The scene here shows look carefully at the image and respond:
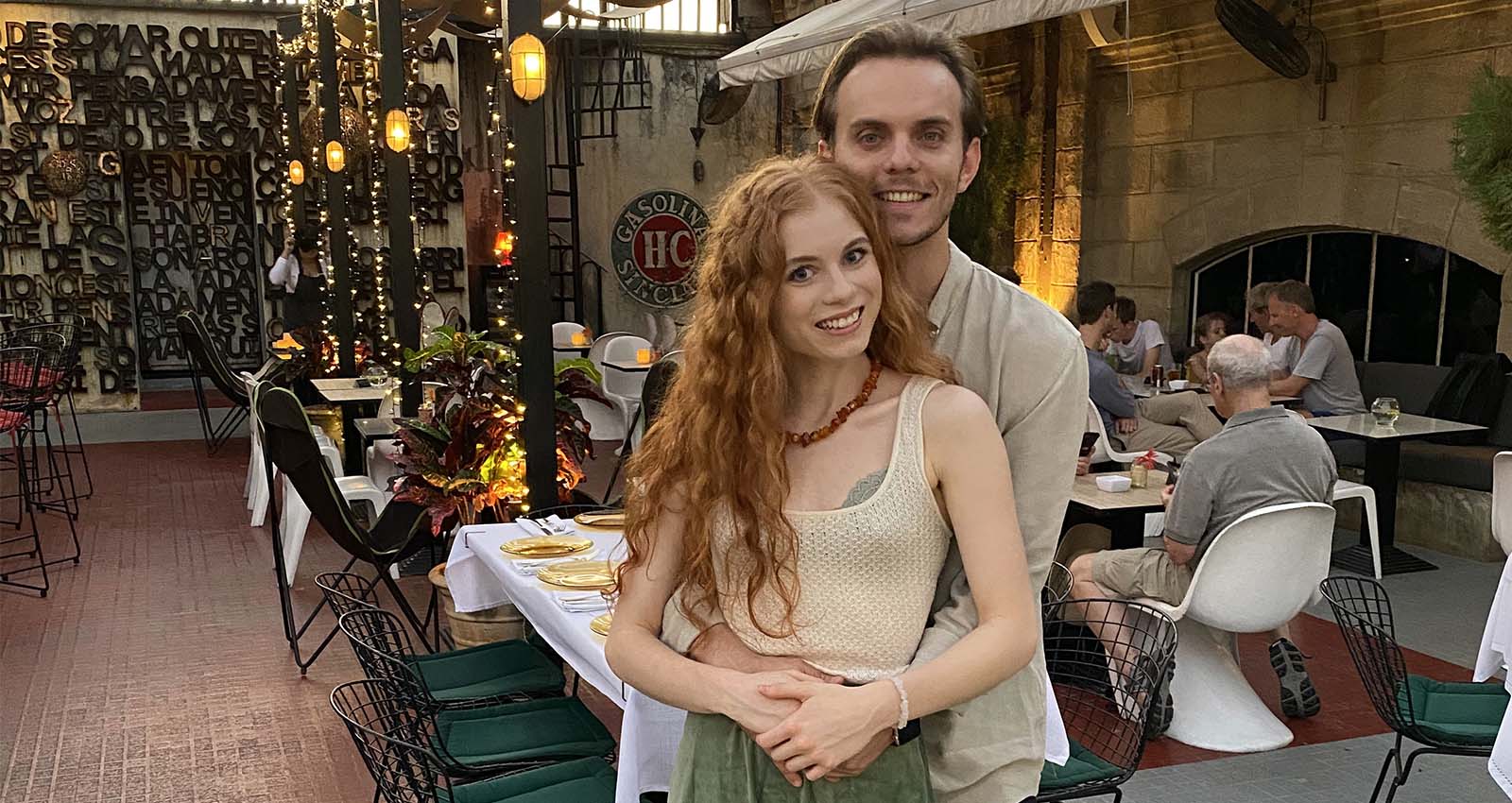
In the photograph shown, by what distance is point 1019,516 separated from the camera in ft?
5.37

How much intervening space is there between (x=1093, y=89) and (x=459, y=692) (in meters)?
8.06

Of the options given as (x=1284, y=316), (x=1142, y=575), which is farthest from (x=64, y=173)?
(x=1142, y=575)

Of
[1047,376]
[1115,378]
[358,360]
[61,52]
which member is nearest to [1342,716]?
[1115,378]

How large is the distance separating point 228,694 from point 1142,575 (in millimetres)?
3436

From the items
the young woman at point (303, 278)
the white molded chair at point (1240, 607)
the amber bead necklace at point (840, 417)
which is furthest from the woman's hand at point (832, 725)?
the young woman at point (303, 278)

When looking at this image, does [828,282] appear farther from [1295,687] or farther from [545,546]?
[1295,687]

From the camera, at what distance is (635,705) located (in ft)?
8.13

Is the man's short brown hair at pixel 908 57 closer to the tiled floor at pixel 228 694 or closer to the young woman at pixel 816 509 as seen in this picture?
the young woman at pixel 816 509

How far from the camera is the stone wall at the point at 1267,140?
719cm

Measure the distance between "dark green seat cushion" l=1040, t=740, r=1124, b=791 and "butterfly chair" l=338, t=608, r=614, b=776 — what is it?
105 centimetres

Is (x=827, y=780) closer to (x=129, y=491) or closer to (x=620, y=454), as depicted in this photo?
(x=620, y=454)

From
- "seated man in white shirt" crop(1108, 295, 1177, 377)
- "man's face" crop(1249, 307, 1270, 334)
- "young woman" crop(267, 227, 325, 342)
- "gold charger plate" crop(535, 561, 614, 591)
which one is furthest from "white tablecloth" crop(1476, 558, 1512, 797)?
"young woman" crop(267, 227, 325, 342)

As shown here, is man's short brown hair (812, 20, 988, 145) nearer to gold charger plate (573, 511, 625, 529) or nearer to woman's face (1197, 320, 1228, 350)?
gold charger plate (573, 511, 625, 529)

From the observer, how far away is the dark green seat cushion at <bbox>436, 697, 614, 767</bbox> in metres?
3.02
